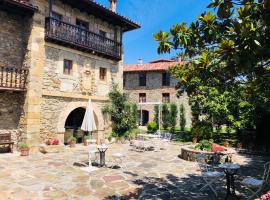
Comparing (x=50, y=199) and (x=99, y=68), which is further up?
(x=99, y=68)

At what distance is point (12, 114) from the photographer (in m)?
12.8

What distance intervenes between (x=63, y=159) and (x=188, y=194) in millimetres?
6297

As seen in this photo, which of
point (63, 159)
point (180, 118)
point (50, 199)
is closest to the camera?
point (50, 199)

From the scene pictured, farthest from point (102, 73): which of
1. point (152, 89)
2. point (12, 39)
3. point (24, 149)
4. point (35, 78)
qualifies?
point (152, 89)

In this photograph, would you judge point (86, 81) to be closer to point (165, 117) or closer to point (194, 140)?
point (194, 140)

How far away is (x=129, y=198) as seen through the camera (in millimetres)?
6434

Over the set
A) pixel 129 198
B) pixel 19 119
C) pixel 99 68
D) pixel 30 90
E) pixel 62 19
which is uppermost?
pixel 62 19

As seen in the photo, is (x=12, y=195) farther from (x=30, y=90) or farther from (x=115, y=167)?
(x=30, y=90)

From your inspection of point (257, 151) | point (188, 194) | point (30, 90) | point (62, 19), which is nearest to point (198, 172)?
point (188, 194)

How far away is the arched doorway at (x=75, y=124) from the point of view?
589 inches

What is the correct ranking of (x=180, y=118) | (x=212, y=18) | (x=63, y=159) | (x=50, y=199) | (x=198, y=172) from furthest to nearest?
(x=180, y=118)
(x=63, y=159)
(x=198, y=172)
(x=50, y=199)
(x=212, y=18)

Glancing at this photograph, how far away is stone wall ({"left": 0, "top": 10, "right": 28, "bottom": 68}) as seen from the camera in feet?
41.3

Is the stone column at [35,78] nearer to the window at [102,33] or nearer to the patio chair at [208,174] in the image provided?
the window at [102,33]

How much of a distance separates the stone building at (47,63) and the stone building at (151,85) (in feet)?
53.9
